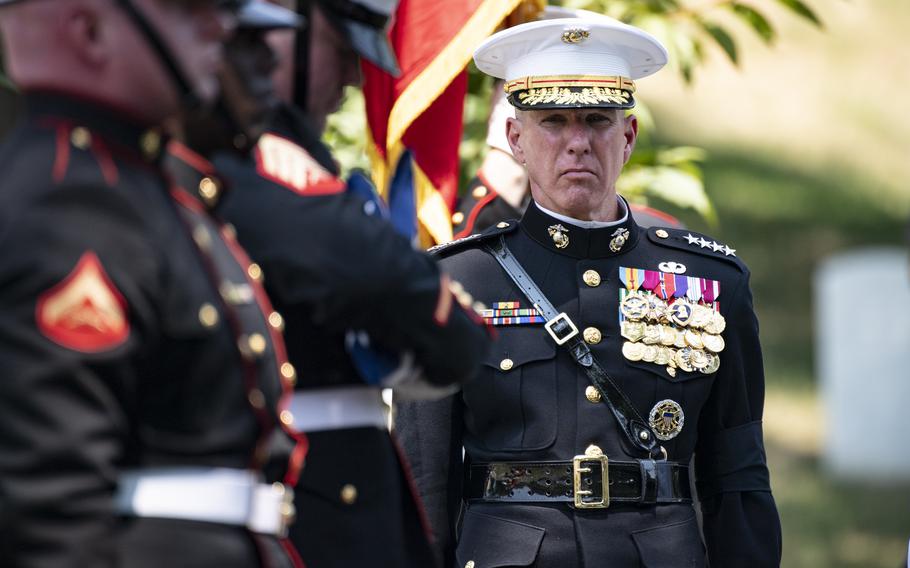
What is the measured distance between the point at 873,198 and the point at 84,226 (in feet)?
50.4

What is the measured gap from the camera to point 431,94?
16.3ft

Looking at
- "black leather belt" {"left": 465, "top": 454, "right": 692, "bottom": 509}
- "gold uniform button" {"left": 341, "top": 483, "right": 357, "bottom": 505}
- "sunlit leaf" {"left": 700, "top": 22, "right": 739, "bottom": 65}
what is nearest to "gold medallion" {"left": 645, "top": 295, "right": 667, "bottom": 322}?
"black leather belt" {"left": 465, "top": 454, "right": 692, "bottom": 509}

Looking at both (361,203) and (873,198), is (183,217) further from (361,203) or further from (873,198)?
(873,198)

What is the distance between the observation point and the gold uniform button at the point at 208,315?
225cm

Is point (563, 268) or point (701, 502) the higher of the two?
point (563, 268)

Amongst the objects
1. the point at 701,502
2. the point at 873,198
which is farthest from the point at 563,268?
the point at 873,198

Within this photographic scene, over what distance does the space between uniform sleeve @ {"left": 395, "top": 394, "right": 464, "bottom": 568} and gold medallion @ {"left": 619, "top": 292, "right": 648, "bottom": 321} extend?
1.50 ft

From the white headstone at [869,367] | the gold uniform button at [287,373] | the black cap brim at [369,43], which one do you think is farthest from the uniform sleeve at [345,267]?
the white headstone at [869,367]

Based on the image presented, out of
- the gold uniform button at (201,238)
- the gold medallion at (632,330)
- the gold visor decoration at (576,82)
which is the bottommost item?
the gold uniform button at (201,238)

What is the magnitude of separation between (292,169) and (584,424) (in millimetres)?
1405

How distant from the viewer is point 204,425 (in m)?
2.26

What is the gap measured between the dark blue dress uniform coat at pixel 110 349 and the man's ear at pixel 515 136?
1.89 m

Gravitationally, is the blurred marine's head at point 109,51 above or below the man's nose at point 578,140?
below

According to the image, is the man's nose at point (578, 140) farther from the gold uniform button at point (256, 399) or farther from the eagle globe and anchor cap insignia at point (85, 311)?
the eagle globe and anchor cap insignia at point (85, 311)
